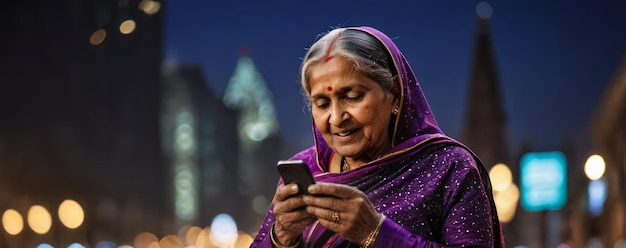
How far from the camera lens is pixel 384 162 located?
2410 mm

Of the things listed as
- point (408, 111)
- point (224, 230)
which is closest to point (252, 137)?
point (224, 230)

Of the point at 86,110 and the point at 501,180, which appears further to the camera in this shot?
the point at 501,180

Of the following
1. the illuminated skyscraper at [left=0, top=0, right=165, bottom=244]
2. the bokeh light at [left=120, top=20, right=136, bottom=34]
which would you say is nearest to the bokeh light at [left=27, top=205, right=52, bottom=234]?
the illuminated skyscraper at [left=0, top=0, right=165, bottom=244]

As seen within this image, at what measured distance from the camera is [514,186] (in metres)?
43.6

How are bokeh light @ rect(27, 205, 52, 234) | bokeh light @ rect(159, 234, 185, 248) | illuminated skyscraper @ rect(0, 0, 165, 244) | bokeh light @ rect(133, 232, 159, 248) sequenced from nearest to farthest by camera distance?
illuminated skyscraper @ rect(0, 0, 165, 244)
bokeh light @ rect(27, 205, 52, 234)
bokeh light @ rect(133, 232, 159, 248)
bokeh light @ rect(159, 234, 185, 248)

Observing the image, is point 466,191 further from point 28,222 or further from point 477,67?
point 477,67

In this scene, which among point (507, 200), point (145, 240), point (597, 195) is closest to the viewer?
point (507, 200)

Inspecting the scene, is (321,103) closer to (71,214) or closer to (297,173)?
(297,173)

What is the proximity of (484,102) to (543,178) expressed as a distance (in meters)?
45.8

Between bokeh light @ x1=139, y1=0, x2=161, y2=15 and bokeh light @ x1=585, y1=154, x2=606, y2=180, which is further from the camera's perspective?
bokeh light @ x1=585, y1=154, x2=606, y2=180

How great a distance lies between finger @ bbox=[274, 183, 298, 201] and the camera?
2.22 meters

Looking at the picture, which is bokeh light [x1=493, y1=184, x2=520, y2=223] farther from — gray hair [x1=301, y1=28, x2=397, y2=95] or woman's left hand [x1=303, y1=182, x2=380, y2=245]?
woman's left hand [x1=303, y1=182, x2=380, y2=245]

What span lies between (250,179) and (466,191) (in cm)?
7573

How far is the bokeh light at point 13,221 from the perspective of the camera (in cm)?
2370
